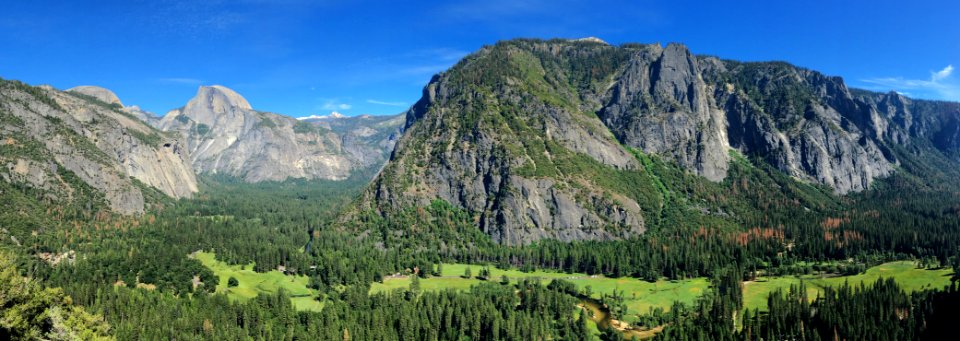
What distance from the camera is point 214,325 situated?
448ft

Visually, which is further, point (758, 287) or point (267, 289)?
point (758, 287)

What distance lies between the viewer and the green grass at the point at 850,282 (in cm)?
17300

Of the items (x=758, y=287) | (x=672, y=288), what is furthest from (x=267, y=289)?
(x=758, y=287)

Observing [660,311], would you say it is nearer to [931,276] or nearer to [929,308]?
[929,308]

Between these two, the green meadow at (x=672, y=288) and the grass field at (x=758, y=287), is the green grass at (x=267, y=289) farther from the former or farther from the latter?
the grass field at (x=758, y=287)

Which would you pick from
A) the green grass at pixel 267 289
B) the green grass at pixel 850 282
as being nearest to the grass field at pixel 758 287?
the green grass at pixel 850 282

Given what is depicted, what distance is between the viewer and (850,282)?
18550cm

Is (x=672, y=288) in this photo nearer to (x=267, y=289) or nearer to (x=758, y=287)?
(x=758, y=287)

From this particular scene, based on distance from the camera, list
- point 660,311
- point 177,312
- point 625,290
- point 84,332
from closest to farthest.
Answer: point 84,332
point 177,312
point 660,311
point 625,290

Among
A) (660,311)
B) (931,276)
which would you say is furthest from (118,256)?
(931,276)

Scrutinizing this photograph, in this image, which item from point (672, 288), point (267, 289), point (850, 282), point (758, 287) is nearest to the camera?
point (850, 282)

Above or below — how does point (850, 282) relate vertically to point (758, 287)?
above

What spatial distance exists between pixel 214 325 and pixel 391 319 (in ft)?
142

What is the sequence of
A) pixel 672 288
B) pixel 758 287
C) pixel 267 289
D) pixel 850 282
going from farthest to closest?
pixel 672 288
pixel 758 287
pixel 267 289
pixel 850 282
